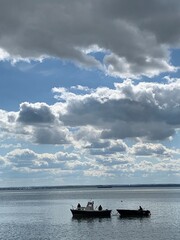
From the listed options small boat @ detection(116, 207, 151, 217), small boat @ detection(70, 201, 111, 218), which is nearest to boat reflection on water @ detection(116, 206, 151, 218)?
small boat @ detection(116, 207, 151, 217)

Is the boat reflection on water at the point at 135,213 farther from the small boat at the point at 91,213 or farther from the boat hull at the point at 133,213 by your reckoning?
the small boat at the point at 91,213

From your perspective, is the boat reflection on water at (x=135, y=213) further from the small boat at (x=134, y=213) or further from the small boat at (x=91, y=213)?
the small boat at (x=91, y=213)

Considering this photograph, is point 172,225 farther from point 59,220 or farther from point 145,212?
point 59,220

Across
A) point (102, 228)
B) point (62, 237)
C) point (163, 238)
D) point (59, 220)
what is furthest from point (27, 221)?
point (163, 238)

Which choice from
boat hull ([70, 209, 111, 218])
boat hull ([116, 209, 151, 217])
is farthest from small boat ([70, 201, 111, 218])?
boat hull ([116, 209, 151, 217])

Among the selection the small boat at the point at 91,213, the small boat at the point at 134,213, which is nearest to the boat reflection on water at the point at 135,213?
the small boat at the point at 134,213

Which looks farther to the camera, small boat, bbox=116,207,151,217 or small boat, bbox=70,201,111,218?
small boat, bbox=116,207,151,217

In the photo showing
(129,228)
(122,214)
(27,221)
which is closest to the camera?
(129,228)

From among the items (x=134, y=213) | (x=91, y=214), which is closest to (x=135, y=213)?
(x=134, y=213)

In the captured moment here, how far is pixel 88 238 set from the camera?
257 feet

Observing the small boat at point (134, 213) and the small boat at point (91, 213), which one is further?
the small boat at point (134, 213)

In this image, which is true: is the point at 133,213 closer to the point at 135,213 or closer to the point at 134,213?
the point at 134,213

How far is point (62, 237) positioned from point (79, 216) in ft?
112

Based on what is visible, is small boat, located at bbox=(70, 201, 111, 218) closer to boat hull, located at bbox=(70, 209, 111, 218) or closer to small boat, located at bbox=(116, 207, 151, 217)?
boat hull, located at bbox=(70, 209, 111, 218)
